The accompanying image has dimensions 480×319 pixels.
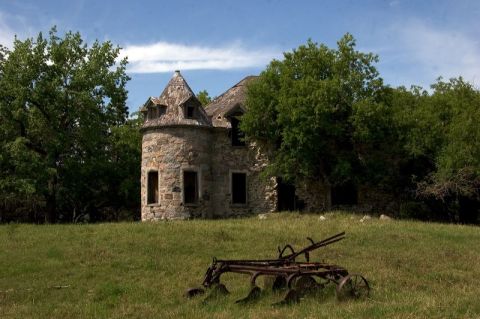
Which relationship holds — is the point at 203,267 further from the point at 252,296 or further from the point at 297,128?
the point at 297,128

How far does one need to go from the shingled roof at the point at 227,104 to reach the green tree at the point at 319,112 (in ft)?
4.86

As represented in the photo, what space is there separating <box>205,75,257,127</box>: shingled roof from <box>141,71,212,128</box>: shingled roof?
0.86 meters

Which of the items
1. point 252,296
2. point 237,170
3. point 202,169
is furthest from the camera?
point 237,170

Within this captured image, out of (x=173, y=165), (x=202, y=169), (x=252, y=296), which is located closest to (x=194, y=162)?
(x=202, y=169)

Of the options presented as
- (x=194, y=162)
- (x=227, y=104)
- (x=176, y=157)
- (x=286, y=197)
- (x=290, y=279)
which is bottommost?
(x=290, y=279)

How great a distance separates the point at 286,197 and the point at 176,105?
24.7ft

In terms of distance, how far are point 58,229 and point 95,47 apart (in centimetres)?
1599

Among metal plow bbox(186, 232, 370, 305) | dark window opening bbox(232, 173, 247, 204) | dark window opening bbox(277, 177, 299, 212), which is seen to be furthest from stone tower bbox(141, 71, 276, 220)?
metal plow bbox(186, 232, 370, 305)

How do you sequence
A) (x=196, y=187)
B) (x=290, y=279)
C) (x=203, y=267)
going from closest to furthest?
(x=290, y=279) → (x=203, y=267) → (x=196, y=187)

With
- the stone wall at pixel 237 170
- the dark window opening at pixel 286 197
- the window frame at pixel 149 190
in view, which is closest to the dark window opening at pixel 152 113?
the window frame at pixel 149 190

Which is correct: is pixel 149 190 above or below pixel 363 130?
below

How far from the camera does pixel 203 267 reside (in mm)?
14555

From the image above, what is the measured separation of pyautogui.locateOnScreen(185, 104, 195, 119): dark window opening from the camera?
1126 inches

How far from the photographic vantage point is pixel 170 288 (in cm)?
1243
